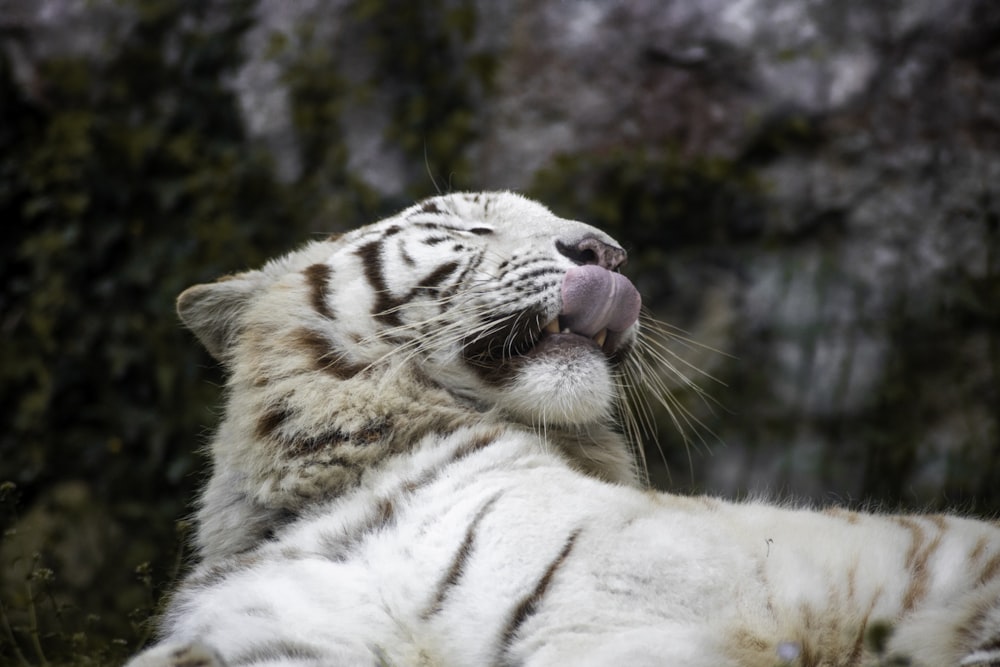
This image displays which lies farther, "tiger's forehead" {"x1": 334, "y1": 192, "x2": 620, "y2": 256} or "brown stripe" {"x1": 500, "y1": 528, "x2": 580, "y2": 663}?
"tiger's forehead" {"x1": 334, "y1": 192, "x2": 620, "y2": 256}

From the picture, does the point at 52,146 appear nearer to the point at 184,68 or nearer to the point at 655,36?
the point at 184,68

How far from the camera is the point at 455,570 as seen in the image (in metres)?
2.03

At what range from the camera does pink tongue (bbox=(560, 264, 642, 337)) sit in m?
2.54

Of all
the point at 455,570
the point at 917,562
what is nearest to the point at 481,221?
the point at 455,570

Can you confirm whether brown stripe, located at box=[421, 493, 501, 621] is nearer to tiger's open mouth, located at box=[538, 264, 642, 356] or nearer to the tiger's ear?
tiger's open mouth, located at box=[538, 264, 642, 356]

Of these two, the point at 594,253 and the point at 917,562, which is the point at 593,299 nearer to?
the point at 594,253

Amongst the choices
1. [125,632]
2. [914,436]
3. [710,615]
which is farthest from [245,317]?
[914,436]

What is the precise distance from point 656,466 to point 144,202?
294 centimetres

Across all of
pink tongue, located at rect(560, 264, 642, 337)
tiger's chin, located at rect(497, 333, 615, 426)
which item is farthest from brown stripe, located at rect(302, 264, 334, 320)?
pink tongue, located at rect(560, 264, 642, 337)

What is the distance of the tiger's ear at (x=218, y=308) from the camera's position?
9.30ft

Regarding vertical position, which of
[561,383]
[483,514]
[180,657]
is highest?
[561,383]

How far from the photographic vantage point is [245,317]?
280 cm

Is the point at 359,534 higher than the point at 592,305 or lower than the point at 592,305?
lower

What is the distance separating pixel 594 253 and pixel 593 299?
178mm
